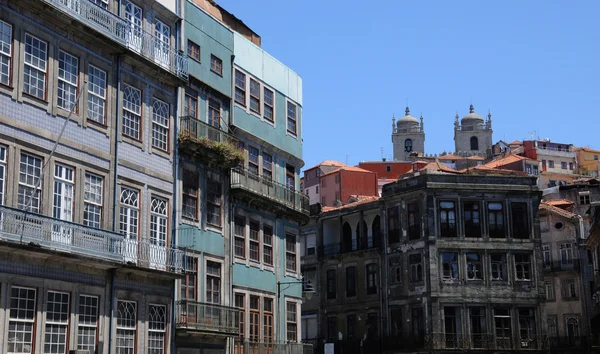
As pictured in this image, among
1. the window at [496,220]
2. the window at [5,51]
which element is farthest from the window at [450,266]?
the window at [5,51]

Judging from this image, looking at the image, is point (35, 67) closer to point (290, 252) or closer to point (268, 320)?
point (268, 320)

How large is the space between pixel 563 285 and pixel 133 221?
48015mm

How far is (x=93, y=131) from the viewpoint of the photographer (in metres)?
26.2

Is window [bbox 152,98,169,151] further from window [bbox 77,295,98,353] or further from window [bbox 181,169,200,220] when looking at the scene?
window [bbox 77,295,98,353]

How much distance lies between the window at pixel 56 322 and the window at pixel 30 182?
233 centimetres

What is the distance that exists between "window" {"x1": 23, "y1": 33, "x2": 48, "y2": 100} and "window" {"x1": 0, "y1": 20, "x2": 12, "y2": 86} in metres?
0.59

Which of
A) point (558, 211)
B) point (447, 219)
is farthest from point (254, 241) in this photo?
point (558, 211)

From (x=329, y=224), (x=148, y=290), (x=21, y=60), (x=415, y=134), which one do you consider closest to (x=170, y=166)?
(x=148, y=290)

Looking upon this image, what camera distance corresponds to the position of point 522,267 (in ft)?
176

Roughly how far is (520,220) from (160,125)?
3013 cm

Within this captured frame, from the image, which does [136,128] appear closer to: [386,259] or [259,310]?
[259,310]

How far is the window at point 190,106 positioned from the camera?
32062 millimetres

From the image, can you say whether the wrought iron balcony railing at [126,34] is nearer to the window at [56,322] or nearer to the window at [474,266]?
the window at [56,322]

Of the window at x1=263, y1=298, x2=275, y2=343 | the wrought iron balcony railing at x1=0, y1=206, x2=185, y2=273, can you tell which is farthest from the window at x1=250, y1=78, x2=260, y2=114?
the wrought iron balcony railing at x1=0, y1=206, x2=185, y2=273
